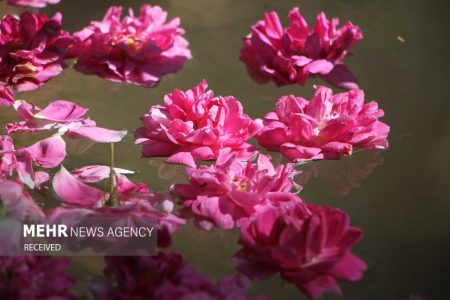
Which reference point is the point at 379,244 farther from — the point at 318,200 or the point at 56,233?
the point at 56,233

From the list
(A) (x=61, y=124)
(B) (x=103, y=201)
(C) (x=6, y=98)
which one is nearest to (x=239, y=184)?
(B) (x=103, y=201)

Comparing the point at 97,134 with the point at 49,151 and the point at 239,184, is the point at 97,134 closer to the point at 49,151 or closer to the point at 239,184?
the point at 49,151

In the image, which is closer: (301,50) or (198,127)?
(198,127)

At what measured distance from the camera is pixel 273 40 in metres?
0.99

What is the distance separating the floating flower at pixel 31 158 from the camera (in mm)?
743

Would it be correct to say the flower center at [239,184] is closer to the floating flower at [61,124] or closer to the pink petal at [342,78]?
the floating flower at [61,124]

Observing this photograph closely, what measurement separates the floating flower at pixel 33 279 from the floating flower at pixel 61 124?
0.83ft

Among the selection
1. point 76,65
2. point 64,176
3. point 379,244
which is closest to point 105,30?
point 76,65

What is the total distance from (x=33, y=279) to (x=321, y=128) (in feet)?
1.20

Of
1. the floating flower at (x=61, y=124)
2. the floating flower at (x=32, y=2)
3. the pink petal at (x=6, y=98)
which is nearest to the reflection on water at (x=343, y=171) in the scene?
the floating flower at (x=61, y=124)

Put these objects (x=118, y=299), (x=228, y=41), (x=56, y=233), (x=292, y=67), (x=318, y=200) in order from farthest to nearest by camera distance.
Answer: (x=228, y=41)
(x=292, y=67)
(x=318, y=200)
(x=56, y=233)
(x=118, y=299)

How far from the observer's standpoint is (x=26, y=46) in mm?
927

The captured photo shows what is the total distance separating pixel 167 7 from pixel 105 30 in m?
0.20

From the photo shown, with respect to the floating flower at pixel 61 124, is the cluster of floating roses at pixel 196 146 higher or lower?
higher
